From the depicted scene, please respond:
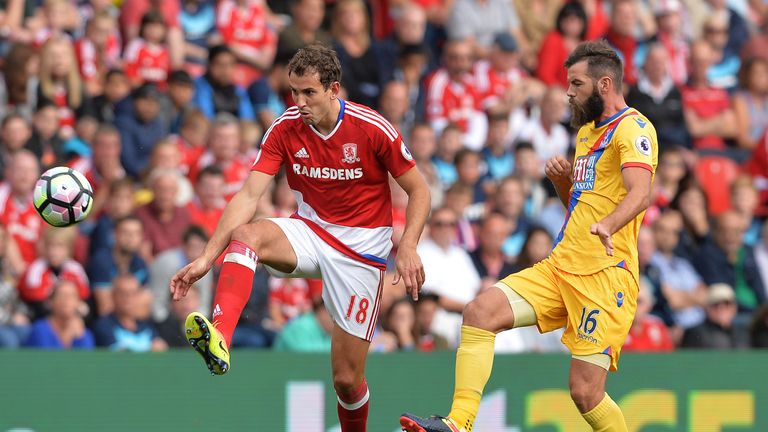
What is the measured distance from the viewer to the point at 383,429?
11.7 m

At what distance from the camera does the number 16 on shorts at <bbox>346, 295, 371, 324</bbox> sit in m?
9.24

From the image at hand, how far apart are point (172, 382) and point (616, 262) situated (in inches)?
171

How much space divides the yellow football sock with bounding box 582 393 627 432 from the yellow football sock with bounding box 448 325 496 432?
28.2 inches

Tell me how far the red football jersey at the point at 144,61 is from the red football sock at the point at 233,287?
6.22m

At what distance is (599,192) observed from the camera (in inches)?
334

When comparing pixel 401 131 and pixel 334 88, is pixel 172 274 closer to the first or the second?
pixel 401 131

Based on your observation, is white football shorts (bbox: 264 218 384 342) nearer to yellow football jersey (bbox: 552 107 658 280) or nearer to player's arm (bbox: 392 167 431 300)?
player's arm (bbox: 392 167 431 300)

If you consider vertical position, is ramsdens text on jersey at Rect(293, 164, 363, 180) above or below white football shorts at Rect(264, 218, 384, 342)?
above

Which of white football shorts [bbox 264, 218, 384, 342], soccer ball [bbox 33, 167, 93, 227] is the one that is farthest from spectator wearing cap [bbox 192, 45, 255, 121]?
white football shorts [bbox 264, 218, 384, 342]

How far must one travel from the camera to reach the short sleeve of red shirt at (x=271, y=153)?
8914 mm

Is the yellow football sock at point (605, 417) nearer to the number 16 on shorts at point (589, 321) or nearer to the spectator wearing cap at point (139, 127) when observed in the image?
the number 16 on shorts at point (589, 321)

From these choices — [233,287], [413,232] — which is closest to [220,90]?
[413,232]

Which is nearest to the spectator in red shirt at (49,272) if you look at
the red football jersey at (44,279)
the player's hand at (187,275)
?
the red football jersey at (44,279)

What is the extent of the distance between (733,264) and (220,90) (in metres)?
5.80
